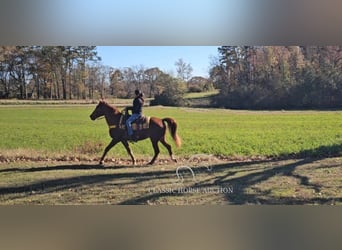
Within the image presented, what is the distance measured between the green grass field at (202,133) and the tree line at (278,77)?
0.11 m

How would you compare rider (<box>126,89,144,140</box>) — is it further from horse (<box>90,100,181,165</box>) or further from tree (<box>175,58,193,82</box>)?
tree (<box>175,58,193,82</box>)

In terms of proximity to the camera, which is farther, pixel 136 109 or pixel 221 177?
pixel 136 109

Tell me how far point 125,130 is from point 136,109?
222 mm

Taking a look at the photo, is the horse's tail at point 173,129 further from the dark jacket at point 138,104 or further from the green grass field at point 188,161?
the dark jacket at point 138,104

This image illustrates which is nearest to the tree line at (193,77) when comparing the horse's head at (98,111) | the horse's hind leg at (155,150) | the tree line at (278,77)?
the tree line at (278,77)

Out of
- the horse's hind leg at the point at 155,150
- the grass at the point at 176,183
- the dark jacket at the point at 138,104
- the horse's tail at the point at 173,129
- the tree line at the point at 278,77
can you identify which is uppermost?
the tree line at the point at 278,77

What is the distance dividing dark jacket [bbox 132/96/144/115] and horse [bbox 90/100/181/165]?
0.41 ft

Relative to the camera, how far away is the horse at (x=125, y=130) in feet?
14.3

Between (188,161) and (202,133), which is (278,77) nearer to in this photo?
(202,133)

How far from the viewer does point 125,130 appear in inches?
173

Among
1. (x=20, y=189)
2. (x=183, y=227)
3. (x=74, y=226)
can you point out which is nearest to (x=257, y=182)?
(x=183, y=227)

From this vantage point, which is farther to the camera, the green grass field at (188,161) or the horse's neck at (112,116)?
the horse's neck at (112,116)

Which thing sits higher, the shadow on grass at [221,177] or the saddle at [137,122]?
the saddle at [137,122]

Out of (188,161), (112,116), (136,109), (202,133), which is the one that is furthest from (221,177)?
(112,116)
